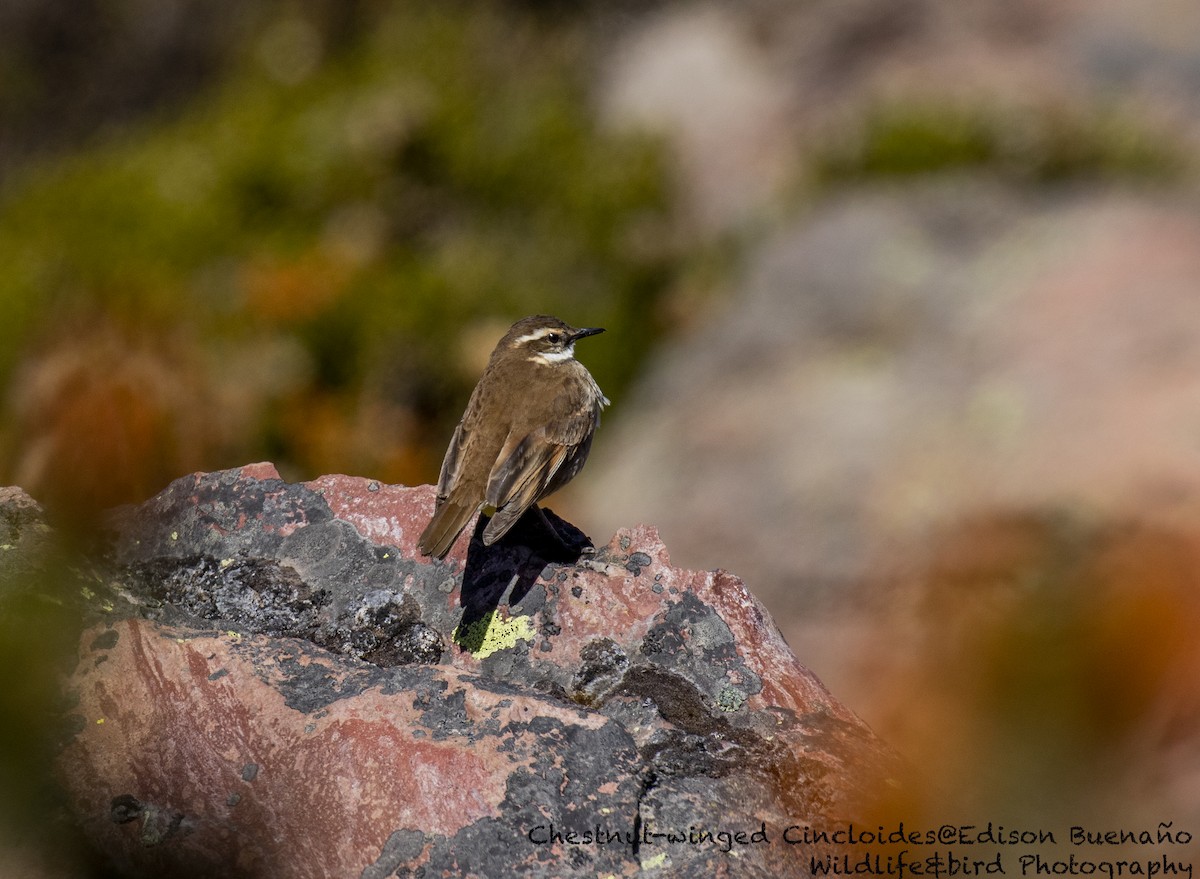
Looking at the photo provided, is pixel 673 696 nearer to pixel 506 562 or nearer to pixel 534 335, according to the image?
pixel 506 562

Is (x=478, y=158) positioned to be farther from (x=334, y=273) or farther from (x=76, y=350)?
(x=76, y=350)

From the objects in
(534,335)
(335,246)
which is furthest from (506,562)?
(335,246)

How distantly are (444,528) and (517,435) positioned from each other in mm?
1105

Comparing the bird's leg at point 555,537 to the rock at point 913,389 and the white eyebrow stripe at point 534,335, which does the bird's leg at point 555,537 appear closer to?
the white eyebrow stripe at point 534,335

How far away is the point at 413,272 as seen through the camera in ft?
52.7

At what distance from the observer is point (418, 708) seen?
4.76 metres

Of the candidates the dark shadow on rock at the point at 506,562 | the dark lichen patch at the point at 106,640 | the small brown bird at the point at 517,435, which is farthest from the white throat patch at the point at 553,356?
the dark lichen patch at the point at 106,640

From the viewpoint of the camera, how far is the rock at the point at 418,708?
440 centimetres

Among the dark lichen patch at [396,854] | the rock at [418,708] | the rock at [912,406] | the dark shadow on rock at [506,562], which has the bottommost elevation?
the dark lichen patch at [396,854]

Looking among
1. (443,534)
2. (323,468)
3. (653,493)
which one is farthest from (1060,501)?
(323,468)

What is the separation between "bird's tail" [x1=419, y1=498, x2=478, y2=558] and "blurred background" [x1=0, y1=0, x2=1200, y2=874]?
141 centimetres

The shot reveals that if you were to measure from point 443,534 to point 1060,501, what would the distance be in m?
5.71

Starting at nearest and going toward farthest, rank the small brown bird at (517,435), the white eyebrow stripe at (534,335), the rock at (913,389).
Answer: the small brown bird at (517,435)
the white eyebrow stripe at (534,335)
the rock at (913,389)

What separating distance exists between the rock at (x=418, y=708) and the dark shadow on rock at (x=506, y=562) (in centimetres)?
1
